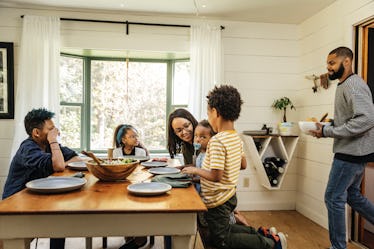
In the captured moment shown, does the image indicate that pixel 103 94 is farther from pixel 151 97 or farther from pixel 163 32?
pixel 163 32

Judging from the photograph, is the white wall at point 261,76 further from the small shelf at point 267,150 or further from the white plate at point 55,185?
the white plate at point 55,185

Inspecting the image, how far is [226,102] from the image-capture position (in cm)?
162

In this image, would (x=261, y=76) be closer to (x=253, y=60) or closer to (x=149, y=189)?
(x=253, y=60)

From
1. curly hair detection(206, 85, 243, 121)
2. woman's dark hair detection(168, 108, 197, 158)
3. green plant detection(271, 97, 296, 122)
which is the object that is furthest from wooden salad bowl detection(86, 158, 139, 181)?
green plant detection(271, 97, 296, 122)

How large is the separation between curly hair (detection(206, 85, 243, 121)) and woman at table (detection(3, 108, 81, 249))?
1.10 metres

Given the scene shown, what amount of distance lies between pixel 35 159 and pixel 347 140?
2188mm

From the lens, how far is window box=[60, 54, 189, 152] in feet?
12.7

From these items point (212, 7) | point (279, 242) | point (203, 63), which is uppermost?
point (212, 7)

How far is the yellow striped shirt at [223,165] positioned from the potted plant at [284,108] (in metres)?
2.05

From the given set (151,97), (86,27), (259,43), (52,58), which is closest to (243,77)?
(259,43)

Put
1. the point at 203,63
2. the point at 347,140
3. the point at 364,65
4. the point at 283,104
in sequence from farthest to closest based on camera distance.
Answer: the point at 283,104 → the point at 203,63 → the point at 364,65 → the point at 347,140

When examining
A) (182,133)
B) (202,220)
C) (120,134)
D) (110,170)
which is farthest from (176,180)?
(120,134)

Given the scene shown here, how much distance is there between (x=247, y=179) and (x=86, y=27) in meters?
2.69

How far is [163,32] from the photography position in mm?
3525
